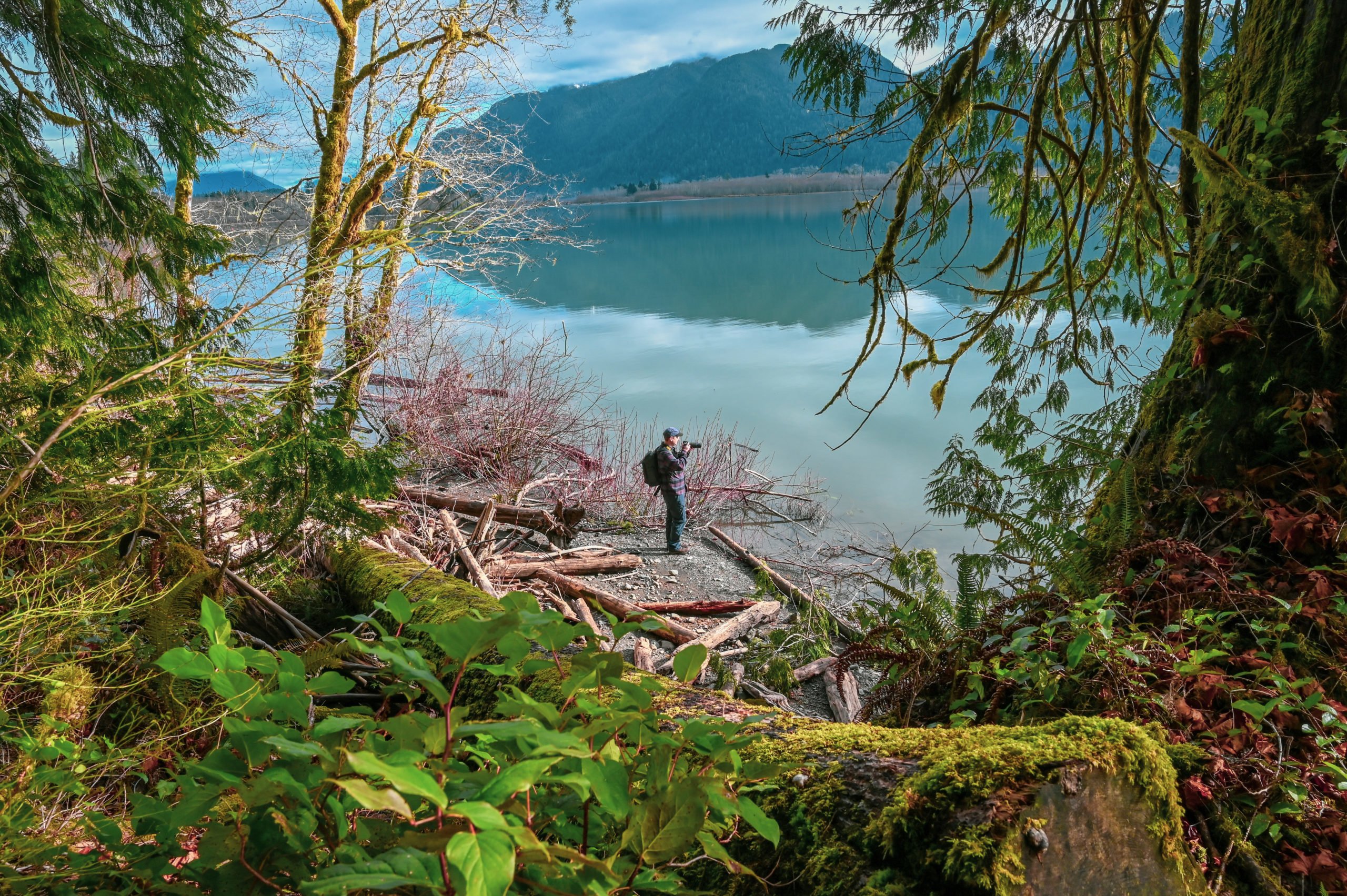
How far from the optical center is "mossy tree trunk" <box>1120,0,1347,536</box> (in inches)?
104

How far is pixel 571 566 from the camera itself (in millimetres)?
7930

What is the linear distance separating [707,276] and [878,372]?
40463mm

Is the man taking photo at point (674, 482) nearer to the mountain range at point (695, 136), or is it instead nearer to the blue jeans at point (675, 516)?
the blue jeans at point (675, 516)

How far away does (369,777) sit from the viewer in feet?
3.66

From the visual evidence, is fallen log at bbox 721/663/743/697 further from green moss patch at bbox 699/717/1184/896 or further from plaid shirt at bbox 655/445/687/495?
plaid shirt at bbox 655/445/687/495

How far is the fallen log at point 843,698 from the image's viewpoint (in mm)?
5371

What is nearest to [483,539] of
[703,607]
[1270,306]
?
[703,607]

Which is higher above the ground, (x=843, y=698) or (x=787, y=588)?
(x=843, y=698)

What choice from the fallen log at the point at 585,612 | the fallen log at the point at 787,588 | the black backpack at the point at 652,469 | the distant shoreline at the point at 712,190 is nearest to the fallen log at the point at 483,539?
the fallen log at the point at 585,612

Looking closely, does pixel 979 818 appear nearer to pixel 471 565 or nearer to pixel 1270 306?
pixel 1270 306

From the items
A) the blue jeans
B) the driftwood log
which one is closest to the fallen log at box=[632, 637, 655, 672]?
the driftwood log

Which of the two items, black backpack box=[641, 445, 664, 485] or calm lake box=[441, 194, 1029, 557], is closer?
black backpack box=[641, 445, 664, 485]

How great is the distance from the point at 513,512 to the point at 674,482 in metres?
2.56

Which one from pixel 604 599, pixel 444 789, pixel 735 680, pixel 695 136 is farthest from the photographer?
pixel 695 136
